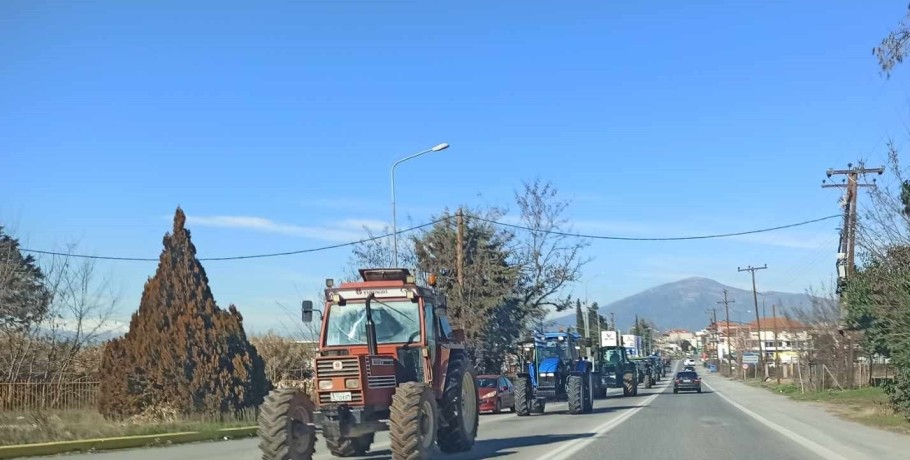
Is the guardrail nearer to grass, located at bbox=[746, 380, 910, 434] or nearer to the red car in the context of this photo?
the red car

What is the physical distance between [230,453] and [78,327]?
16.2 meters

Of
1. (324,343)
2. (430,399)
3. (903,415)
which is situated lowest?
(903,415)

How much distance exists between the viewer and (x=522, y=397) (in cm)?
3194

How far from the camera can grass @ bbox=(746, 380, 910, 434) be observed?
24.4 metres

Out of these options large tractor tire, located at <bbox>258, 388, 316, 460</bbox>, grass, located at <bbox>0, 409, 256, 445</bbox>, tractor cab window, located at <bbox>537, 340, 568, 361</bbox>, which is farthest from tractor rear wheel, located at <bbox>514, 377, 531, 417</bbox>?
large tractor tire, located at <bbox>258, 388, 316, 460</bbox>

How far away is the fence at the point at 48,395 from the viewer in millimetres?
25844

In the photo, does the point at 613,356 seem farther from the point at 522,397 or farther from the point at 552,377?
the point at 522,397

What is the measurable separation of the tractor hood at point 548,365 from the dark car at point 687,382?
907 inches

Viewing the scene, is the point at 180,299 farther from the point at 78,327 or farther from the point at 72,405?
the point at 78,327

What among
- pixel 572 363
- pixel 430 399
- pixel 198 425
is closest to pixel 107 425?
pixel 198 425

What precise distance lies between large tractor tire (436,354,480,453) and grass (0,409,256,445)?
25.8 feet

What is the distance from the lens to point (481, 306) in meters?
46.4

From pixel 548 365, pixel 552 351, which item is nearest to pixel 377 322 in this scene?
pixel 548 365

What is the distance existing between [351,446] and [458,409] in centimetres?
214
